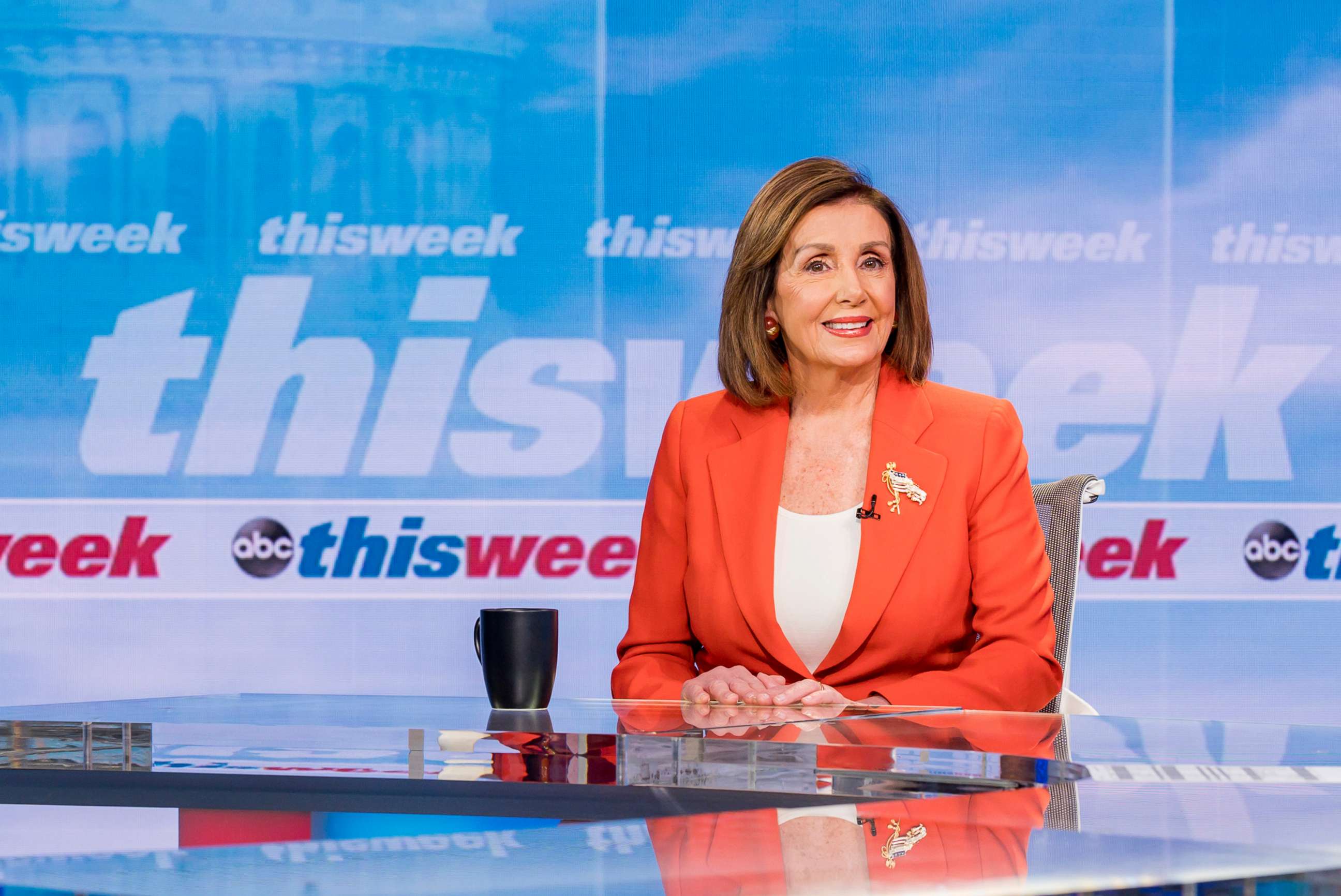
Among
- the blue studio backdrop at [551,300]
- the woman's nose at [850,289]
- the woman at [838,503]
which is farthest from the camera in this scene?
the blue studio backdrop at [551,300]

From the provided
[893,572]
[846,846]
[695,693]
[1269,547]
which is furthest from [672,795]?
[1269,547]

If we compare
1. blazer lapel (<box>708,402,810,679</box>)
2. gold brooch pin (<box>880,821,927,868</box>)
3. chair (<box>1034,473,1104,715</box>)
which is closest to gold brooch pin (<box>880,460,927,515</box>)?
blazer lapel (<box>708,402,810,679</box>)

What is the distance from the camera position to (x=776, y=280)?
2.09 meters

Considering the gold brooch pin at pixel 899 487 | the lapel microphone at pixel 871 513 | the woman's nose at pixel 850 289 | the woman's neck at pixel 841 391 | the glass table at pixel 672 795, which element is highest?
the woman's nose at pixel 850 289

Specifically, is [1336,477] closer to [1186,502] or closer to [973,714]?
[1186,502]

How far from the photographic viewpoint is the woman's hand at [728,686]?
1.55 meters

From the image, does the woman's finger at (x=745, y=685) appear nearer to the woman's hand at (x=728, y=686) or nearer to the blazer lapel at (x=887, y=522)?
the woman's hand at (x=728, y=686)

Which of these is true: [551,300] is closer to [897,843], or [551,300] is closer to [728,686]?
[728,686]

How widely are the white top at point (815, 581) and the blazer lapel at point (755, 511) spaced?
0.8 inches

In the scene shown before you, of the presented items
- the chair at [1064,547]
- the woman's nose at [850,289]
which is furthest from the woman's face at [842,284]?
the chair at [1064,547]

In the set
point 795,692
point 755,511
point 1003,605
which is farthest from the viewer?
point 755,511

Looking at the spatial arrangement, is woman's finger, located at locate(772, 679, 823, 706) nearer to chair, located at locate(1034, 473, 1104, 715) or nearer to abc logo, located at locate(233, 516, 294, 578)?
chair, located at locate(1034, 473, 1104, 715)

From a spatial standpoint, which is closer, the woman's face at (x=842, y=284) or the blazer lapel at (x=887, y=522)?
the blazer lapel at (x=887, y=522)

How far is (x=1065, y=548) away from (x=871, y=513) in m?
0.41
